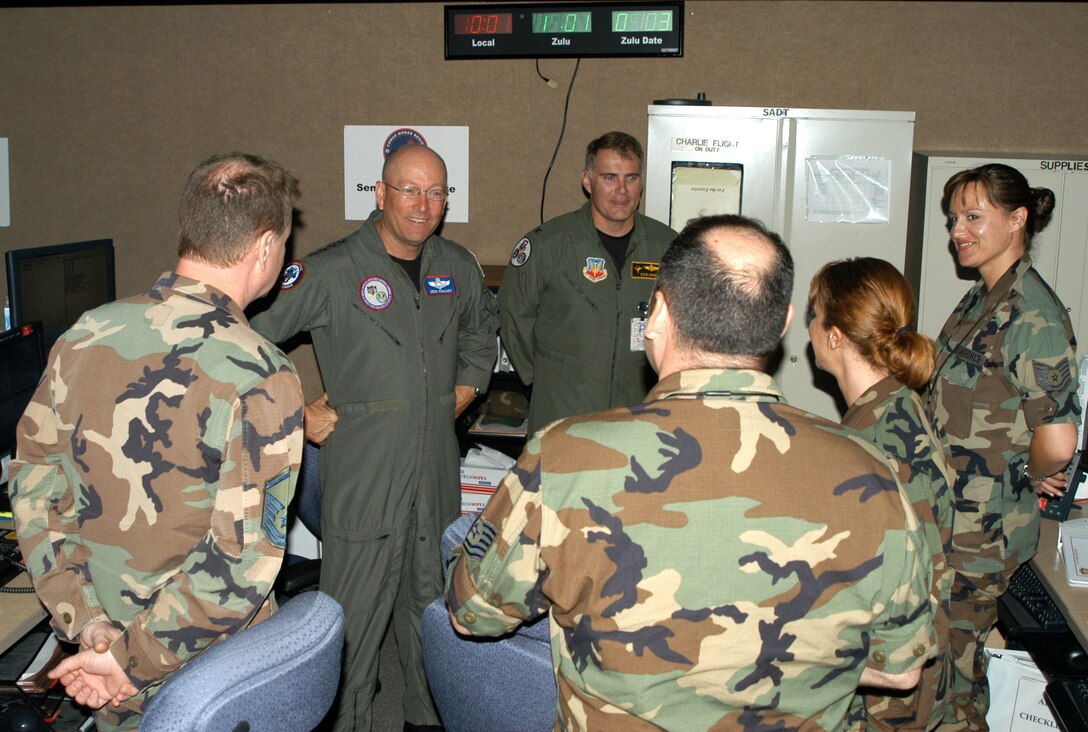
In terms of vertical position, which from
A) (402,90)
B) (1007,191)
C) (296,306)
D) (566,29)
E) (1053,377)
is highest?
(566,29)

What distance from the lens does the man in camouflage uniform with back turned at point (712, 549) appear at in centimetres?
115

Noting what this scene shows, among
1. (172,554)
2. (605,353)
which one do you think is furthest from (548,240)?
(172,554)

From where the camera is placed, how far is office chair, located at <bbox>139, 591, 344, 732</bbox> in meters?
1.10

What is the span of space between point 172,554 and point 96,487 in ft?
0.57

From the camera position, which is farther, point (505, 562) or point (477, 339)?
point (477, 339)

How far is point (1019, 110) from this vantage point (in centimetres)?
365

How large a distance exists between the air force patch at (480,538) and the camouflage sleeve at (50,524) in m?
0.78

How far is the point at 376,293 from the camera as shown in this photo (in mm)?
2596

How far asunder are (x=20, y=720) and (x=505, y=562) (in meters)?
1.41

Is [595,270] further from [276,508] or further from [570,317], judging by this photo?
[276,508]

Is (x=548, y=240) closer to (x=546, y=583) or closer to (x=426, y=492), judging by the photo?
(x=426, y=492)

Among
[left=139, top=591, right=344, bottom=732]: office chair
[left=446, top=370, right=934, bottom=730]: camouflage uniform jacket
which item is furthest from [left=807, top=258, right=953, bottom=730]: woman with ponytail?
[left=139, top=591, right=344, bottom=732]: office chair

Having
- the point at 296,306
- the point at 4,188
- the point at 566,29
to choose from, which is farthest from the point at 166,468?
the point at 4,188

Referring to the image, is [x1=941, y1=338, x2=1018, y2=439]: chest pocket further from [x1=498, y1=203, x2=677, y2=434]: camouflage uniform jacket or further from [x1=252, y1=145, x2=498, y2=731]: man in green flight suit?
[x1=252, y1=145, x2=498, y2=731]: man in green flight suit
